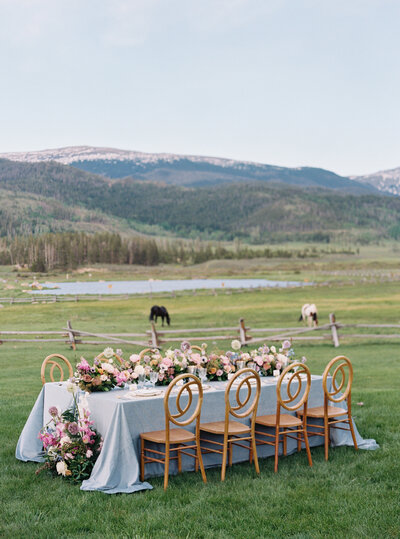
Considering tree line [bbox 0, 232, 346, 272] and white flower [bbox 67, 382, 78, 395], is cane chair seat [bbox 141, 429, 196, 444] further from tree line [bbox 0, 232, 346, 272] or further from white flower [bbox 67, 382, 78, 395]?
tree line [bbox 0, 232, 346, 272]

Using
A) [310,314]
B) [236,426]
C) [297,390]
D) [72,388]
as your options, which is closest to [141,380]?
[72,388]

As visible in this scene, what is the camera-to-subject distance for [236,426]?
304 inches

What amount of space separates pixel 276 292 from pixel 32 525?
198 feet

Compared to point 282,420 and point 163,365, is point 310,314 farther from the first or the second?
point 163,365

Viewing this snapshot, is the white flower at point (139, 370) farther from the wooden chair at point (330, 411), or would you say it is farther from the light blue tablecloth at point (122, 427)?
the wooden chair at point (330, 411)

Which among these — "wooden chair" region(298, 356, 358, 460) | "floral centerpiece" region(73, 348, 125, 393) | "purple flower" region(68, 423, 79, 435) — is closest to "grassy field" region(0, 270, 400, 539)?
"wooden chair" region(298, 356, 358, 460)

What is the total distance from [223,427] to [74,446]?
5.71 feet

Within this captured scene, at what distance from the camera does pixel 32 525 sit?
5.86 meters

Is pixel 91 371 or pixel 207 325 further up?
pixel 91 371

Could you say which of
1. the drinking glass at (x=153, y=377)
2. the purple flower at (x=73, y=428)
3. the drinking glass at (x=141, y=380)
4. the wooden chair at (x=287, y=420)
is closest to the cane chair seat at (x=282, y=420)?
the wooden chair at (x=287, y=420)

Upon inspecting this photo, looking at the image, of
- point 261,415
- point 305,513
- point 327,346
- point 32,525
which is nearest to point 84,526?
point 32,525

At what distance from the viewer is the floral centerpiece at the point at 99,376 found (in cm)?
772

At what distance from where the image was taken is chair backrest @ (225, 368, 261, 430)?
7.28 meters

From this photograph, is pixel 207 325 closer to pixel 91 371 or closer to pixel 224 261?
pixel 91 371
